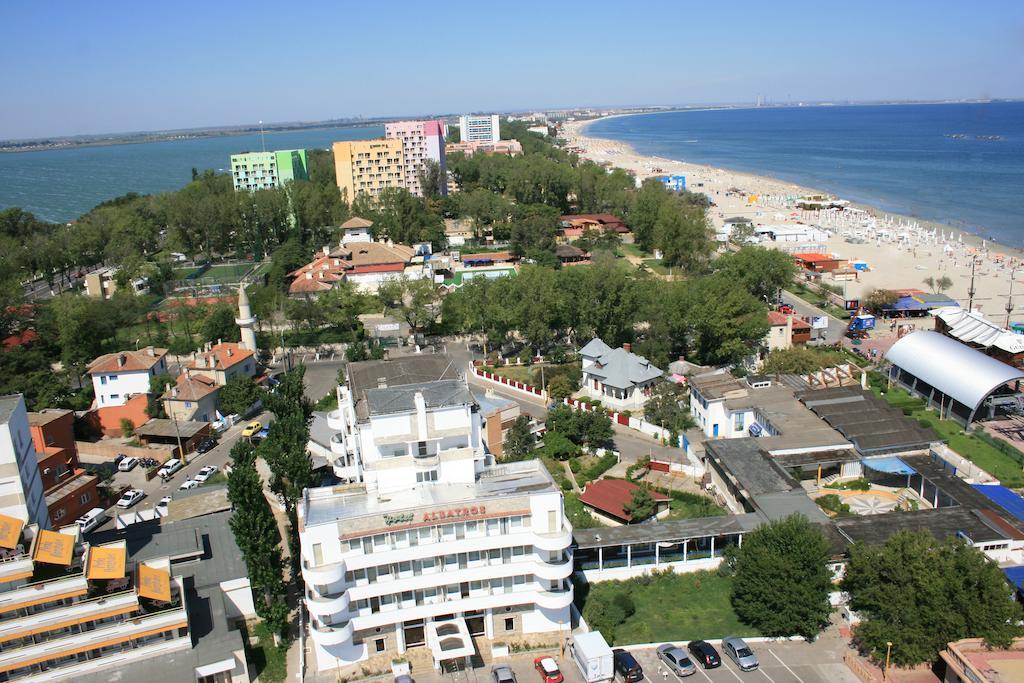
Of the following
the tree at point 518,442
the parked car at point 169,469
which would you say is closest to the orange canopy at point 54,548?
the parked car at point 169,469

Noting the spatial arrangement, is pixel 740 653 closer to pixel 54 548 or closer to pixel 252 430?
Result: pixel 54 548

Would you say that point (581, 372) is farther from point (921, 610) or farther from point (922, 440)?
point (921, 610)

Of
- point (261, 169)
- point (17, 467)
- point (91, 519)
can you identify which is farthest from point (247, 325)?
point (261, 169)

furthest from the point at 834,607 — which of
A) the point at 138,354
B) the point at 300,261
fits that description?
the point at 300,261

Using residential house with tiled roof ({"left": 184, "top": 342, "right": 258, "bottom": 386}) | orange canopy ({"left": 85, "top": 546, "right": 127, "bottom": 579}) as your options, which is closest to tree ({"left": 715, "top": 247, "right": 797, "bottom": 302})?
residential house with tiled roof ({"left": 184, "top": 342, "right": 258, "bottom": 386})

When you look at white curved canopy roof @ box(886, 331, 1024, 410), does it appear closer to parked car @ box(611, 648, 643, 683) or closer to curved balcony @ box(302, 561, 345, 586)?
parked car @ box(611, 648, 643, 683)

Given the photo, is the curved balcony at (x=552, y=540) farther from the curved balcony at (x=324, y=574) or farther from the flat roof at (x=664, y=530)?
the curved balcony at (x=324, y=574)
